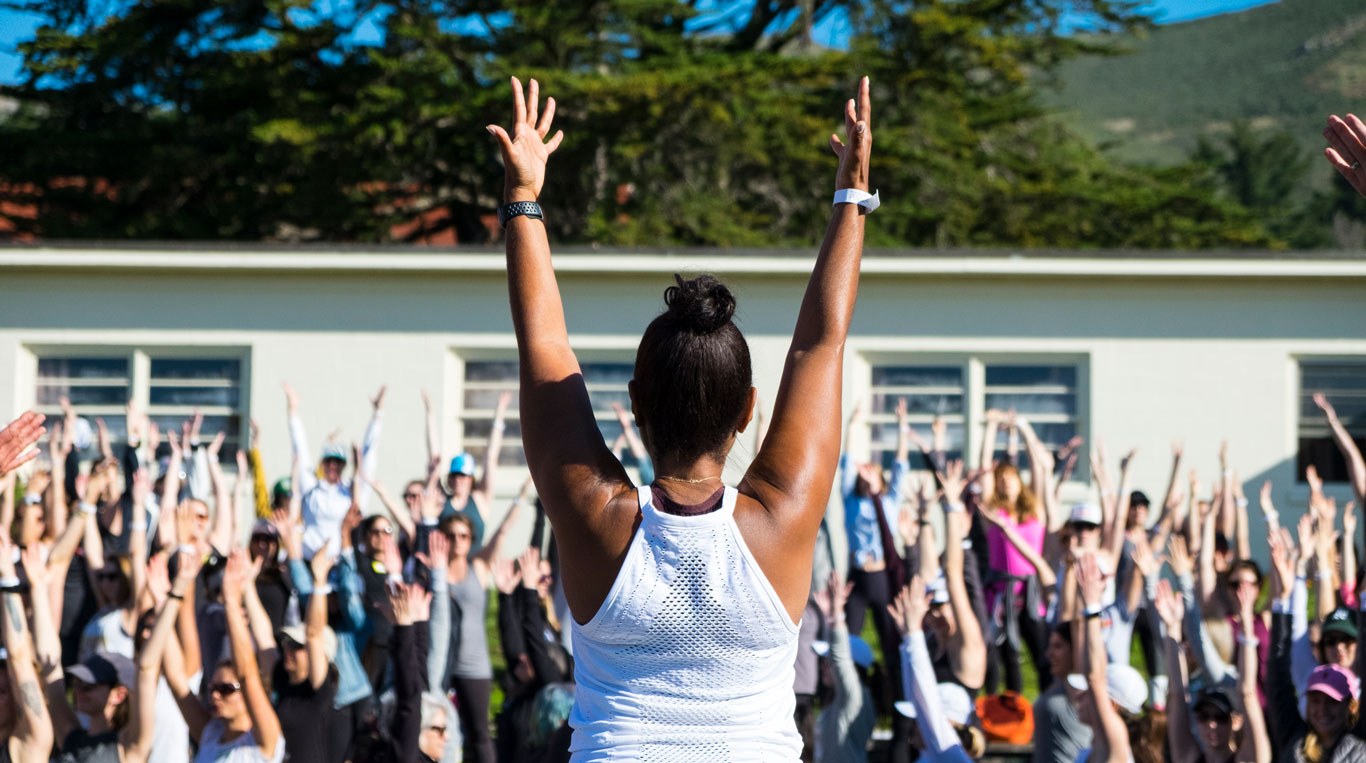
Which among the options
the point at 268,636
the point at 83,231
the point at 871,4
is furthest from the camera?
the point at 871,4

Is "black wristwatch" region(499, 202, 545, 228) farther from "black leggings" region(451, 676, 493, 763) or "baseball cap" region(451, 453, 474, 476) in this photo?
"baseball cap" region(451, 453, 474, 476)

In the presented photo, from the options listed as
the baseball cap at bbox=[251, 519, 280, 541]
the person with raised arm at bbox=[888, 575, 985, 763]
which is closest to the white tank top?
the person with raised arm at bbox=[888, 575, 985, 763]

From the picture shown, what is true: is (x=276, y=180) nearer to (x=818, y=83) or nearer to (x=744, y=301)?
(x=818, y=83)

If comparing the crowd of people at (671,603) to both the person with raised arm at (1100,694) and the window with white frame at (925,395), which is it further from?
the window with white frame at (925,395)

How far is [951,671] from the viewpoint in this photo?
6.34 meters

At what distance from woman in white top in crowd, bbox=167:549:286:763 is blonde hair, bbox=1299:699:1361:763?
4052 mm

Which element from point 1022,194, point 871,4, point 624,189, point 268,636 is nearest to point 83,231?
point 624,189

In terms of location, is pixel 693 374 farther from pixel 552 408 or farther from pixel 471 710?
pixel 471 710

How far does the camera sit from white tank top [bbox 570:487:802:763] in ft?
6.63

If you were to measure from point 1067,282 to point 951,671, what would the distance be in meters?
8.45

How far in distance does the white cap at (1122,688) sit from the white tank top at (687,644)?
366 centimetres

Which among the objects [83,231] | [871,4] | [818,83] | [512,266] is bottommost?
[512,266]

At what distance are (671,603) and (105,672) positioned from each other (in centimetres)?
429

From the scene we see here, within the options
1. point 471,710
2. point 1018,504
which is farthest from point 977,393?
point 471,710
